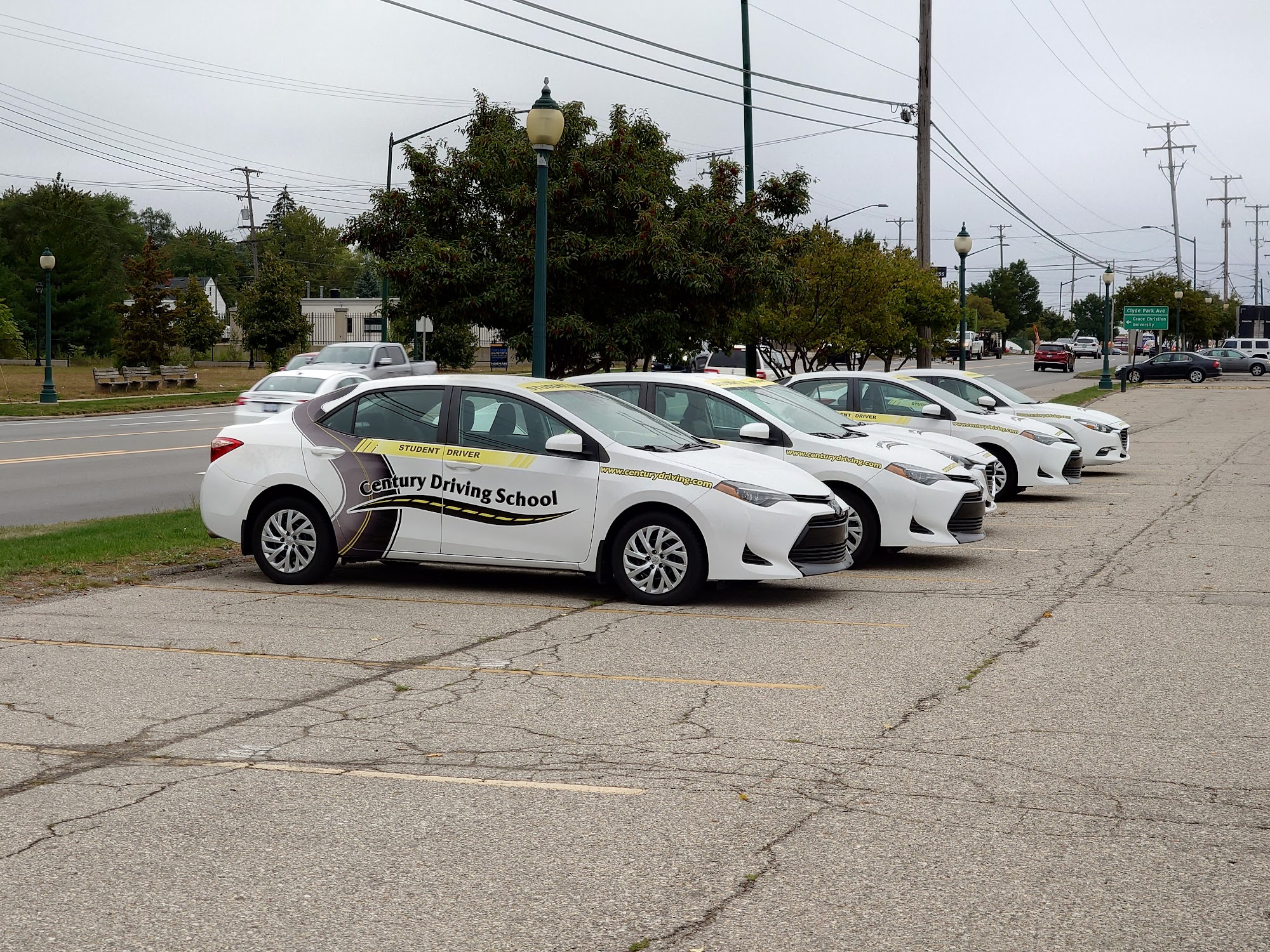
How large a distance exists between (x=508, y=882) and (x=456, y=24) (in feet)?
62.8

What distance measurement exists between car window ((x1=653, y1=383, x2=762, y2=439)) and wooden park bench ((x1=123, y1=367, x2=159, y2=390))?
3924 centimetres

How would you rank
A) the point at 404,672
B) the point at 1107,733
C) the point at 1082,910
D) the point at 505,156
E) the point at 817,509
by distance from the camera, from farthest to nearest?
1. the point at 505,156
2. the point at 817,509
3. the point at 404,672
4. the point at 1107,733
5. the point at 1082,910

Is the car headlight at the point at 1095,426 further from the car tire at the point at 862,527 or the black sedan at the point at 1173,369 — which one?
the black sedan at the point at 1173,369

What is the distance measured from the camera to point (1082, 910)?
168 inches

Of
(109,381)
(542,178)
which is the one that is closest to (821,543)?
(542,178)

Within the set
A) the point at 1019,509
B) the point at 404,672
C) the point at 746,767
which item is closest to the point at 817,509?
the point at 404,672

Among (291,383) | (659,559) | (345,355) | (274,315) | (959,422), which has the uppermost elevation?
(274,315)

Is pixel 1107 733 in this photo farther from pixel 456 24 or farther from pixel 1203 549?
pixel 456 24

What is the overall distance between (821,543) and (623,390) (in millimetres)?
3497

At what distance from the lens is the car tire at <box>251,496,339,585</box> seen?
34.9ft

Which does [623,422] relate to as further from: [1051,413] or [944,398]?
[1051,413]

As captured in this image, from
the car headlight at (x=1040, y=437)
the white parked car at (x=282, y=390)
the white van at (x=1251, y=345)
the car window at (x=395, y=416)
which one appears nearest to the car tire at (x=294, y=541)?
the car window at (x=395, y=416)

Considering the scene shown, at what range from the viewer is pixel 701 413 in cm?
1253

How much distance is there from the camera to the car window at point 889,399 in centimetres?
1694
